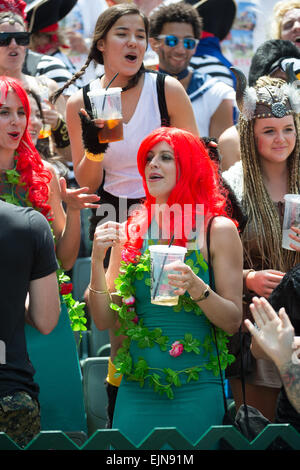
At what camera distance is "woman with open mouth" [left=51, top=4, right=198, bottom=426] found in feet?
12.4

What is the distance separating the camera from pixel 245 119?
12.0 ft

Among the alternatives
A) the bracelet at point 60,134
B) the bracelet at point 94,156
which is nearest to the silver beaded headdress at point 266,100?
the bracelet at point 94,156

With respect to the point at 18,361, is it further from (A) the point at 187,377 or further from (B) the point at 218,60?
(B) the point at 218,60

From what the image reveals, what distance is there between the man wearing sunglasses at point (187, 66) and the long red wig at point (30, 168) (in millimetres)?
1614

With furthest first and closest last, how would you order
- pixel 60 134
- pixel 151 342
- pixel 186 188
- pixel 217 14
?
pixel 217 14
pixel 60 134
pixel 186 188
pixel 151 342

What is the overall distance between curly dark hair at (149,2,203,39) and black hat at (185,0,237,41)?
0.89 metres

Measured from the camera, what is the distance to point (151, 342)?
9.84 ft

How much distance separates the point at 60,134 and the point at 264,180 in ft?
5.25

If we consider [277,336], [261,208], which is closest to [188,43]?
[261,208]

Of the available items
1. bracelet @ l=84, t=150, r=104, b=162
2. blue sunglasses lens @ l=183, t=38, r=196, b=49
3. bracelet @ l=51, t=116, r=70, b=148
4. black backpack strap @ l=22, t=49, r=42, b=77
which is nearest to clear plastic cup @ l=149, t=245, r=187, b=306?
bracelet @ l=84, t=150, r=104, b=162

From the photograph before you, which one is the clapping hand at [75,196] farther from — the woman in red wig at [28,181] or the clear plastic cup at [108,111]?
the clear plastic cup at [108,111]

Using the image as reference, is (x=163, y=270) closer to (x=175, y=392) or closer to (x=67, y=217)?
(x=175, y=392)

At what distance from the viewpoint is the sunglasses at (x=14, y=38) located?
4.43 m

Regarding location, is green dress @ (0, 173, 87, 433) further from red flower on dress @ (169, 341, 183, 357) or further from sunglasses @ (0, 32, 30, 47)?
sunglasses @ (0, 32, 30, 47)
